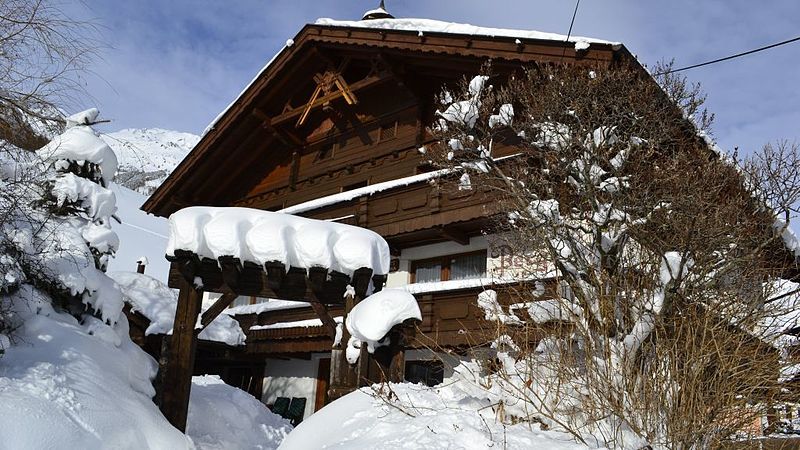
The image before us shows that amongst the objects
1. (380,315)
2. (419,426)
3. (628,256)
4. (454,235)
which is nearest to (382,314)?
(380,315)

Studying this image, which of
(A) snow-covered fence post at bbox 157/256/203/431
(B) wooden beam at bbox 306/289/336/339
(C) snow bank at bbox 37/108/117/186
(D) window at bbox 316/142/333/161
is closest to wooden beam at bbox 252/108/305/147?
(D) window at bbox 316/142/333/161

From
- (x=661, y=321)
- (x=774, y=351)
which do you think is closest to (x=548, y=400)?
(x=661, y=321)

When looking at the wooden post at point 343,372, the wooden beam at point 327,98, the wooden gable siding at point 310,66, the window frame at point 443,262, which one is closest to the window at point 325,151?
the wooden beam at point 327,98

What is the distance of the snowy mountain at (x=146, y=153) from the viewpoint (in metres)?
6.17

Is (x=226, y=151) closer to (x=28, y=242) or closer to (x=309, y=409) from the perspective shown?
(x=309, y=409)

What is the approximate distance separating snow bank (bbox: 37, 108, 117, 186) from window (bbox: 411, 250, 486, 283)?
6.61m

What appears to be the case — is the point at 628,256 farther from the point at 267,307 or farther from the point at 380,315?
the point at 267,307

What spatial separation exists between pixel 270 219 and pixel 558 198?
393 cm

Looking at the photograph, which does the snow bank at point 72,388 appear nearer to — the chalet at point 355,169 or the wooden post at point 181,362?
the wooden post at point 181,362

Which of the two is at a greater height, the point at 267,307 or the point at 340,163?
the point at 340,163

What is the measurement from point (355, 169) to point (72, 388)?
10443 mm

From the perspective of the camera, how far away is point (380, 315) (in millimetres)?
6477

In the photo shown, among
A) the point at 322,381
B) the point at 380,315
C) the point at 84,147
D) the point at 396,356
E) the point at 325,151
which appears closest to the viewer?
the point at 380,315

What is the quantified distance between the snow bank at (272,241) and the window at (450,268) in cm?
542
